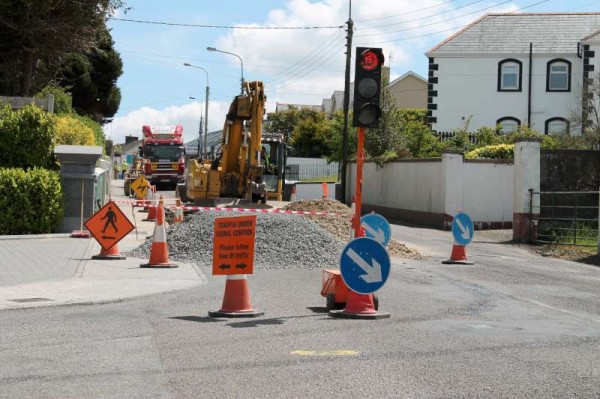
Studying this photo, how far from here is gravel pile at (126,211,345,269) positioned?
672 inches

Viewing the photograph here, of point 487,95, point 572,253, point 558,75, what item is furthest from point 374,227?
point 558,75

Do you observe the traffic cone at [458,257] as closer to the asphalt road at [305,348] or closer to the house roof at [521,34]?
the asphalt road at [305,348]

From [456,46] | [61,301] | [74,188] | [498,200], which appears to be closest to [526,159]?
[498,200]

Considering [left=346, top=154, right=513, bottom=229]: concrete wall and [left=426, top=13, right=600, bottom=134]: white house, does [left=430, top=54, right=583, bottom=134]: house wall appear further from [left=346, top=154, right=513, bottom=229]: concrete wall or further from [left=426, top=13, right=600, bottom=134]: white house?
[left=346, top=154, right=513, bottom=229]: concrete wall

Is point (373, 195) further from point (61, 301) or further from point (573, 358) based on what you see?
point (573, 358)

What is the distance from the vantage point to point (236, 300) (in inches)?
406

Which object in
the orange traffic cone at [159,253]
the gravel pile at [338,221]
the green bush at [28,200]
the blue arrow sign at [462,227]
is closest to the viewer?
the orange traffic cone at [159,253]

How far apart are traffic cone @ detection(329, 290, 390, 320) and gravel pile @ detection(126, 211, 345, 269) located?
6.35 metres

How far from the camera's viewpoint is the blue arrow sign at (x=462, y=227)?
17.7 meters

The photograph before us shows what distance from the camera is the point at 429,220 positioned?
3216 cm

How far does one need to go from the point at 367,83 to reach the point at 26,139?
13.3 m

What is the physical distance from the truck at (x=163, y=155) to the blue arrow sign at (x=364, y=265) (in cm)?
4270

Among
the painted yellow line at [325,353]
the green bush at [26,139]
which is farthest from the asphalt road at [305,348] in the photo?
the green bush at [26,139]

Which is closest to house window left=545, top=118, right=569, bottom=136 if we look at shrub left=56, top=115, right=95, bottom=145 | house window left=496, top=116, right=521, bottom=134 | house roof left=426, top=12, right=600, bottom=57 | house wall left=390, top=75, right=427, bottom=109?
house window left=496, top=116, right=521, bottom=134
